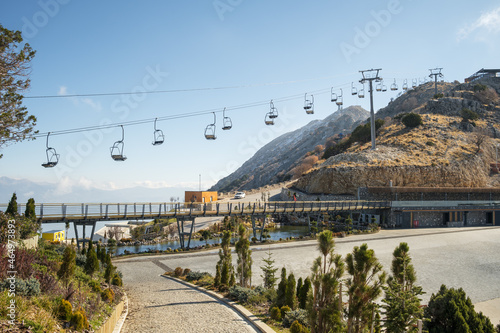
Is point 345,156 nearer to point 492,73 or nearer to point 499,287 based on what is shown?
point 499,287

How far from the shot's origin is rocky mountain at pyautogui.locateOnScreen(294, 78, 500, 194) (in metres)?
64.4

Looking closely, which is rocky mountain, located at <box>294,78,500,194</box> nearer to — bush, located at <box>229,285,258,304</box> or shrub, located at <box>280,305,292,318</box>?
bush, located at <box>229,285,258,304</box>

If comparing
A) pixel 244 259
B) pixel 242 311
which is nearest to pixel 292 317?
pixel 242 311

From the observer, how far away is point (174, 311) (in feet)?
43.7

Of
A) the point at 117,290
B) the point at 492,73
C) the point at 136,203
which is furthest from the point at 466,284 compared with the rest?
the point at 492,73

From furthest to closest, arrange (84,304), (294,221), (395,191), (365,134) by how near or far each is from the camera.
→ (365,134), (294,221), (395,191), (84,304)

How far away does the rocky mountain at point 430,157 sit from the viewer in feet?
211

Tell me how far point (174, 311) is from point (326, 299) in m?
6.38

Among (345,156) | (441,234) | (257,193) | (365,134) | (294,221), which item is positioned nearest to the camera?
(441,234)

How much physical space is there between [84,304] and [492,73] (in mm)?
157507

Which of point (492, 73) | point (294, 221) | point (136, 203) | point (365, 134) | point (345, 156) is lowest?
point (294, 221)

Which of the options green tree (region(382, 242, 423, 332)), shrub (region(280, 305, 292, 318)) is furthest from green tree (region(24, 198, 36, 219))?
green tree (region(382, 242, 423, 332))

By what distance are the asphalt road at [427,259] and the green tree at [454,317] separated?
6064mm

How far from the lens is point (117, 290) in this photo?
15.7 m
